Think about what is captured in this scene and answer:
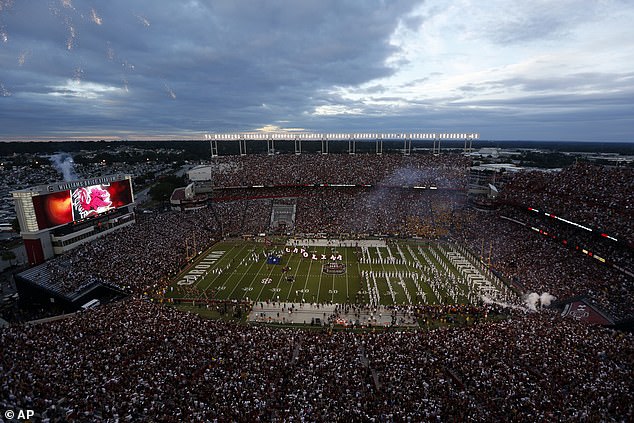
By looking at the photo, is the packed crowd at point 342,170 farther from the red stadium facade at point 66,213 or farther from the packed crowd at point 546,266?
the red stadium facade at point 66,213

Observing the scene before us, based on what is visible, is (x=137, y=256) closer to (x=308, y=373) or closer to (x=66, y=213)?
(x=66, y=213)

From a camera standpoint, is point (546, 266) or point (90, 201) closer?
point (546, 266)

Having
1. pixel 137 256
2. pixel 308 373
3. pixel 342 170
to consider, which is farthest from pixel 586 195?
pixel 137 256

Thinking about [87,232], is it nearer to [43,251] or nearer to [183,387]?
[43,251]

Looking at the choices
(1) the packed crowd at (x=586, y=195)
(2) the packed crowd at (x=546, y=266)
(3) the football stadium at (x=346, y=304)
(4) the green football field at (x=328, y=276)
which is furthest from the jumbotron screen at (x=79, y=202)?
(1) the packed crowd at (x=586, y=195)

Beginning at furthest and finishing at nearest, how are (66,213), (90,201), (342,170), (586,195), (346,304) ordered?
(342,170) → (90,201) → (586,195) → (66,213) → (346,304)

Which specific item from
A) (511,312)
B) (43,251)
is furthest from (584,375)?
(43,251)

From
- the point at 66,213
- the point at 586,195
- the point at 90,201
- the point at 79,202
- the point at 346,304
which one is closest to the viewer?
the point at 346,304

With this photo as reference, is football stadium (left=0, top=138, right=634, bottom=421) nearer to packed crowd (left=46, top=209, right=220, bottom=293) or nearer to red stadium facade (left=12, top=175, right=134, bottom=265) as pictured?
packed crowd (left=46, top=209, right=220, bottom=293)
